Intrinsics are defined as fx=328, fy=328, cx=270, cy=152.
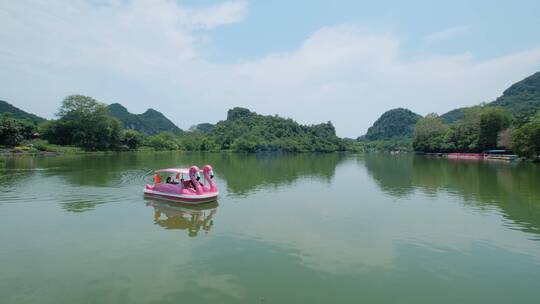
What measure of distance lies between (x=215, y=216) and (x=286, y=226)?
346 centimetres

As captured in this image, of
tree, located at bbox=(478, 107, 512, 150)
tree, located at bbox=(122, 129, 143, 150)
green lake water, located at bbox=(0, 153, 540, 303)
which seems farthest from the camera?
tree, located at bbox=(122, 129, 143, 150)

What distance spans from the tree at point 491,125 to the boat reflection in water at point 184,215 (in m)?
76.1

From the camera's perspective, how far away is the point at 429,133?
98.7 metres

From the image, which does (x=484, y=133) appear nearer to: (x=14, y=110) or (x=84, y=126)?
(x=84, y=126)

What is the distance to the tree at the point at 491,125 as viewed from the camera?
72375 mm

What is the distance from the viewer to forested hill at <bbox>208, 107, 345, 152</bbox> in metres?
113

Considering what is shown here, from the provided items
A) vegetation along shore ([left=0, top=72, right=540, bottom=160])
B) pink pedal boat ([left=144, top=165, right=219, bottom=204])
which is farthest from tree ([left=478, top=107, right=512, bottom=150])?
pink pedal boat ([left=144, top=165, right=219, bottom=204])


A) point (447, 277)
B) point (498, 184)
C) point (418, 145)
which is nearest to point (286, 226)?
point (447, 277)

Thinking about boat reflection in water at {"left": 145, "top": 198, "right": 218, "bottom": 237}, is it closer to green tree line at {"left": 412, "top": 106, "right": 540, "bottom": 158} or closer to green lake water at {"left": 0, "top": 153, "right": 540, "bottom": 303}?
green lake water at {"left": 0, "top": 153, "right": 540, "bottom": 303}

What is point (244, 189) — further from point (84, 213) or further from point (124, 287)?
point (124, 287)

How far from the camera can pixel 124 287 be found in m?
7.32

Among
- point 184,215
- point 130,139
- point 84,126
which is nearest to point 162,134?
point 130,139

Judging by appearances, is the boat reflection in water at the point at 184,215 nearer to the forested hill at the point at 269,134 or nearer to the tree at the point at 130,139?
the tree at the point at 130,139

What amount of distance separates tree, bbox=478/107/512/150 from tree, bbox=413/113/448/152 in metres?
17.7
